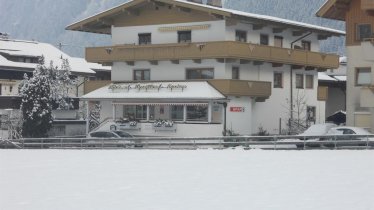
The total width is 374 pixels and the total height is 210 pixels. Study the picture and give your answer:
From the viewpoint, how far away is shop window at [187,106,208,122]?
4706cm

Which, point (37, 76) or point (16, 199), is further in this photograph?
point (37, 76)

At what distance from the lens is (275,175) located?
22797 mm

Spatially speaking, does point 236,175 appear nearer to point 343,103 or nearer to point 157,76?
point 157,76

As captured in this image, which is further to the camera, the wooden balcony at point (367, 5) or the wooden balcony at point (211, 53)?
the wooden balcony at point (211, 53)

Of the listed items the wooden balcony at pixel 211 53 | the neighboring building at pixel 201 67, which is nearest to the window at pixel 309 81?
the neighboring building at pixel 201 67

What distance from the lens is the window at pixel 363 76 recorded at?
43125 mm

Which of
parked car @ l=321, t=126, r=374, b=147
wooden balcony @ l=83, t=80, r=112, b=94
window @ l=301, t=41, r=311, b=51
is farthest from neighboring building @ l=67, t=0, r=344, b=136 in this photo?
parked car @ l=321, t=126, r=374, b=147

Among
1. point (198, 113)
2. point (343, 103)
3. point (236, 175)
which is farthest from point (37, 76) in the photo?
point (236, 175)

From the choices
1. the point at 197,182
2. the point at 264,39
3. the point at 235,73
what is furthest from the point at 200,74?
the point at 197,182

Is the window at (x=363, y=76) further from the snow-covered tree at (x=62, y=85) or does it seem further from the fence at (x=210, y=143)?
the snow-covered tree at (x=62, y=85)

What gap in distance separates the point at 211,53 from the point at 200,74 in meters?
3.02

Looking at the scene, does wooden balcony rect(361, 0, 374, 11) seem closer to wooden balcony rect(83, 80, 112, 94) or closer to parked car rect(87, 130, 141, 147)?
parked car rect(87, 130, 141, 147)

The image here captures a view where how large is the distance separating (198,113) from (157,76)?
487cm

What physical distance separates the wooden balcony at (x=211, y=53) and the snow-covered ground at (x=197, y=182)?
13480mm
